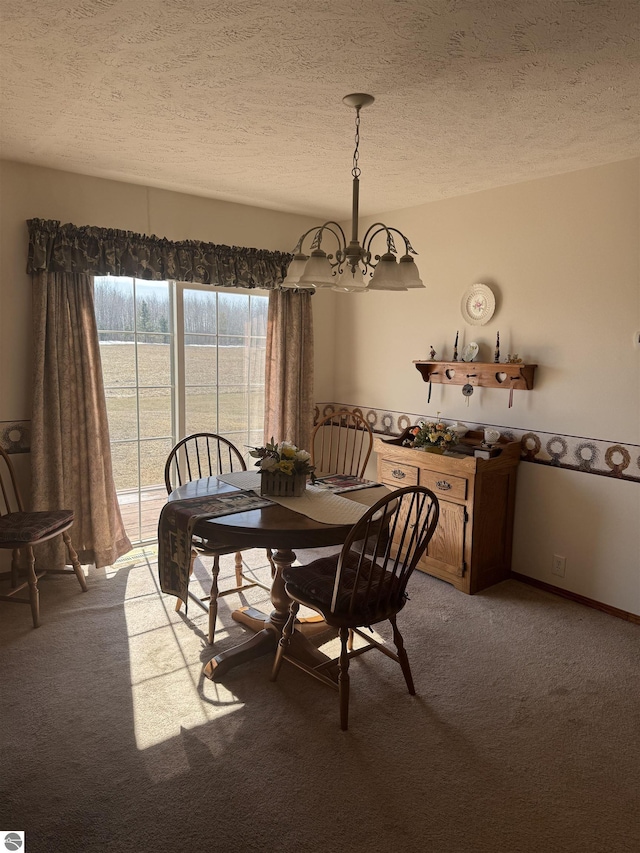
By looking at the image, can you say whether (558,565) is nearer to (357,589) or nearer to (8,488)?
(357,589)

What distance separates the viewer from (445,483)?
3.70m

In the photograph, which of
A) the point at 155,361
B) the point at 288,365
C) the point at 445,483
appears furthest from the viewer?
the point at 288,365

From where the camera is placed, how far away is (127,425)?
4.08 meters

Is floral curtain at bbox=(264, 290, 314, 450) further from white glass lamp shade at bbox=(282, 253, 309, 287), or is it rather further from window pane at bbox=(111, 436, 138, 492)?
white glass lamp shade at bbox=(282, 253, 309, 287)

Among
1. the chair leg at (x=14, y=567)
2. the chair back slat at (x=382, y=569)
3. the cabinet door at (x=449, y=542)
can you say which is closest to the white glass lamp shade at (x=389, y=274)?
the chair back slat at (x=382, y=569)

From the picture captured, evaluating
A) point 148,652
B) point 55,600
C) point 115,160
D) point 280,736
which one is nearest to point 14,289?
point 115,160

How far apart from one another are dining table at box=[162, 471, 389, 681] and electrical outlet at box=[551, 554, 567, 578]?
4.40 feet

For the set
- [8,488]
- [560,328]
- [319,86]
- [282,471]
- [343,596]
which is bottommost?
[343,596]

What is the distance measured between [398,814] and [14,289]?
3.36 meters

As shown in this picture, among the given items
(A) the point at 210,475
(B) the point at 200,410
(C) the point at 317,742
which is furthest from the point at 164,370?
(C) the point at 317,742

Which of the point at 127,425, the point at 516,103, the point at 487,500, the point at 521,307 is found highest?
the point at 516,103

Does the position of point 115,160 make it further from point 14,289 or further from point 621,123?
point 621,123

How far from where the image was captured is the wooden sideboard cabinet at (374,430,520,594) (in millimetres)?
3568

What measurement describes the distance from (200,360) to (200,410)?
1.24ft
